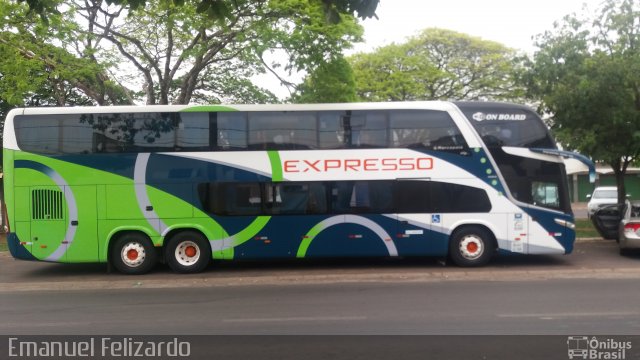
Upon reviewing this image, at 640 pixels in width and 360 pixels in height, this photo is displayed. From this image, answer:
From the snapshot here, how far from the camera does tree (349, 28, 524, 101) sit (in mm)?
29719

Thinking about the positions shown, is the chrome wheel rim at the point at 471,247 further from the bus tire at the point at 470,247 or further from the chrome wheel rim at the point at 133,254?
the chrome wheel rim at the point at 133,254

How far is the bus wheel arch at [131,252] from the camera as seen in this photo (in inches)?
445

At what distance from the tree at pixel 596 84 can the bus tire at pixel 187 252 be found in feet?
33.3

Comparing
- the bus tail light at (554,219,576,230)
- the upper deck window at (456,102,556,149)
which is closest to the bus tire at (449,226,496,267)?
the bus tail light at (554,219,576,230)

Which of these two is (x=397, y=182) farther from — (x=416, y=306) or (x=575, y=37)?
(x=575, y=37)

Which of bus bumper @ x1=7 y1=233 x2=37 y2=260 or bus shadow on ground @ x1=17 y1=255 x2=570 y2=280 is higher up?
bus bumper @ x1=7 y1=233 x2=37 y2=260

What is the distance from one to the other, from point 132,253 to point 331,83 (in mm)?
7789

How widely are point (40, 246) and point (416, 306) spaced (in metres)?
7.89

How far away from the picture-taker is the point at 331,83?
16.1 metres

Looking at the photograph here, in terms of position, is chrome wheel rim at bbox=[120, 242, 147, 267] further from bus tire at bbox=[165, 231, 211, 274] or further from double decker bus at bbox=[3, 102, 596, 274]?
bus tire at bbox=[165, 231, 211, 274]

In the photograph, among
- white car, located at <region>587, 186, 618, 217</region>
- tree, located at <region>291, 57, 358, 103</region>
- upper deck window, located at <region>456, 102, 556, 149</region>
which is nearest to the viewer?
upper deck window, located at <region>456, 102, 556, 149</region>
